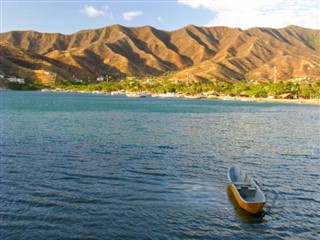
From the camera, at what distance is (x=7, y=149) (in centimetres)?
5284

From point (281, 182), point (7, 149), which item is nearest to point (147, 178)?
point (281, 182)

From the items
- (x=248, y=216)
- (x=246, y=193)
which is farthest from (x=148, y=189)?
(x=248, y=216)

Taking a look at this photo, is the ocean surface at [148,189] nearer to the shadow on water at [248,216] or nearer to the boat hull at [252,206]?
the shadow on water at [248,216]

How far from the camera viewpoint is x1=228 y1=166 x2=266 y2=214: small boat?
96.1 ft

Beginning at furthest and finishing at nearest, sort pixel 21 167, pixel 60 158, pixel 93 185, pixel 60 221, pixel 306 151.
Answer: pixel 306 151, pixel 60 158, pixel 21 167, pixel 93 185, pixel 60 221

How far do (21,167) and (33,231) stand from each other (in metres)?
18.3

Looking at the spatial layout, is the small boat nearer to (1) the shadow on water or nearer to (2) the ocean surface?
(1) the shadow on water

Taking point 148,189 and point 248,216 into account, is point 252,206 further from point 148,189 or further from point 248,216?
point 148,189

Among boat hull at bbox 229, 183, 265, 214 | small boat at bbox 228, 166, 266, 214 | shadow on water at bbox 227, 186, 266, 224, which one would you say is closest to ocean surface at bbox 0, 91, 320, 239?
shadow on water at bbox 227, 186, 266, 224

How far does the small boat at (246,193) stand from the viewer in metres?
29.3

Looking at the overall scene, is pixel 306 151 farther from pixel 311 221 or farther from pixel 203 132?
pixel 311 221

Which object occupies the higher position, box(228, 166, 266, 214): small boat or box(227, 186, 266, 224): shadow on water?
box(228, 166, 266, 214): small boat

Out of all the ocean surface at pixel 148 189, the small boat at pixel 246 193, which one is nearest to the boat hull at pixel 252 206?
the small boat at pixel 246 193

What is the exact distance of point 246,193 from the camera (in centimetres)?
3222
